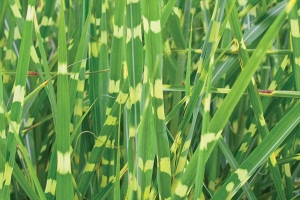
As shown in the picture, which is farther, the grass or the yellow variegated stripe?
the yellow variegated stripe

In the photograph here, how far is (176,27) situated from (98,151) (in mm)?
201

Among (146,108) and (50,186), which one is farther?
(50,186)

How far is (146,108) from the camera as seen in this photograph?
1.40ft

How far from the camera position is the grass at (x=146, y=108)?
16.9 inches

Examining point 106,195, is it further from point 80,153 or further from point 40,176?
point 40,176

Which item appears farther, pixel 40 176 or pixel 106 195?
pixel 40 176

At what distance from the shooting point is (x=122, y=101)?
0.56 meters

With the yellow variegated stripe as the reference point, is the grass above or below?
above

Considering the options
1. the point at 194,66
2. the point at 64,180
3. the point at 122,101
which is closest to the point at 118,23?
the point at 122,101

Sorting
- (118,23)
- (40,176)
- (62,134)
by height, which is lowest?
(40,176)

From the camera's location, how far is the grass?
0.43m

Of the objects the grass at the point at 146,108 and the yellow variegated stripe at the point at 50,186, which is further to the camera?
the yellow variegated stripe at the point at 50,186

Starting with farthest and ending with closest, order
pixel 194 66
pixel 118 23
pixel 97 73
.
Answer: pixel 194 66
pixel 97 73
pixel 118 23

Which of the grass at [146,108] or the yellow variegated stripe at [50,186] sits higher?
the grass at [146,108]
